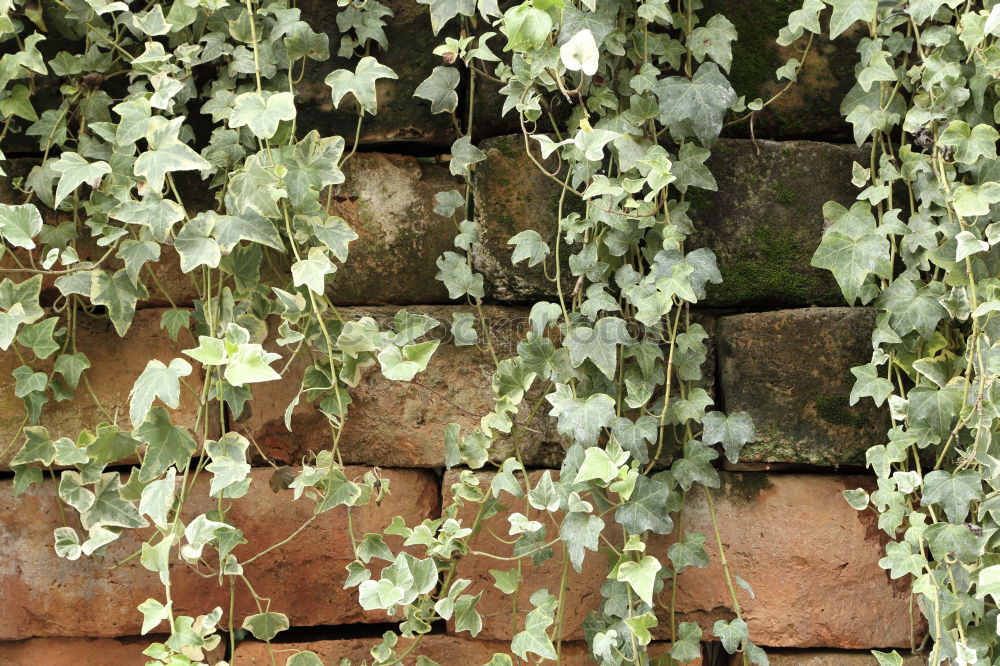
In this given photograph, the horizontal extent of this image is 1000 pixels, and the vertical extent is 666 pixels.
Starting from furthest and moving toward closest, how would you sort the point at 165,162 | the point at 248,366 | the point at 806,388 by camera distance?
the point at 806,388
the point at 165,162
the point at 248,366

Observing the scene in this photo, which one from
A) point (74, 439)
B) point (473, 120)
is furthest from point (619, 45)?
point (74, 439)

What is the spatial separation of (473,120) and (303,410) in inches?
26.4

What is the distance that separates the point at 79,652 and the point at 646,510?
3.88 feet

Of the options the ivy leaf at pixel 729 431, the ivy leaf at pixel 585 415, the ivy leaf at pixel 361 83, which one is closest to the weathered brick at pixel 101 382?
the ivy leaf at pixel 361 83

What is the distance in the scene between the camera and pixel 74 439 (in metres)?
1.72

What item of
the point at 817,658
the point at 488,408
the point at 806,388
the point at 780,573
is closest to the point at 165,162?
the point at 488,408

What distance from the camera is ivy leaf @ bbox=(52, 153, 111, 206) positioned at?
4.75ft

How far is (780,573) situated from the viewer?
5.46ft

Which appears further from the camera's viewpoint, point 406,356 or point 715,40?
point 715,40

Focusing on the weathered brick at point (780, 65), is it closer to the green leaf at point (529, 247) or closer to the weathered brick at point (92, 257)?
the green leaf at point (529, 247)

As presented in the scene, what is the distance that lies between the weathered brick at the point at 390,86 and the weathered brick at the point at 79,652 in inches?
42.3

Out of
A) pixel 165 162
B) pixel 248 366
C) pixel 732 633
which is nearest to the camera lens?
pixel 248 366

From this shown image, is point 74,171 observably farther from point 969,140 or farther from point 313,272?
point 969,140

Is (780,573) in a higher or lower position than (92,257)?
lower
